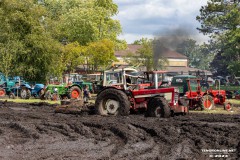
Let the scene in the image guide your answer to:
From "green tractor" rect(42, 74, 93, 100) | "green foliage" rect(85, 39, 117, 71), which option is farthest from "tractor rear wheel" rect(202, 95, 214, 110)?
"green foliage" rect(85, 39, 117, 71)

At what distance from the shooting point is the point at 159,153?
10.7 meters

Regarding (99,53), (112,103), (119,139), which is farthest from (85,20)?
(119,139)

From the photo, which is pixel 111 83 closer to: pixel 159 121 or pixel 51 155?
pixel 159 121

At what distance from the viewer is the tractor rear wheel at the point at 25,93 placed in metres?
33.7

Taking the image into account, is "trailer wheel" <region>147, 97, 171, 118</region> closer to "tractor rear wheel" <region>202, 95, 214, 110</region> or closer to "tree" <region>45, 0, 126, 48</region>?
"tractor rear wheel" <region>202, 95, 214, 110</region>

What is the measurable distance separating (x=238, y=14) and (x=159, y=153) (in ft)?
113

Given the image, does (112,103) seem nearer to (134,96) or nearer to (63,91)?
(134,96)

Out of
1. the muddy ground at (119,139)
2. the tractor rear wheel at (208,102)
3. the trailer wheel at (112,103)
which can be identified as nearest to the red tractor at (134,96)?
the trailer wheel at (112,103)

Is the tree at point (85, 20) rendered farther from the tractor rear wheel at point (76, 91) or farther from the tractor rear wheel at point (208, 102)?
the tractor rear wheel at point (208, 102)

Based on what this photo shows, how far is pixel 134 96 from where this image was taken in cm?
1831

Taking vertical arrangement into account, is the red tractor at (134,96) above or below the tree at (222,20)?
below

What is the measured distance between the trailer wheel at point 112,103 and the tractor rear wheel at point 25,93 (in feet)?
52.7

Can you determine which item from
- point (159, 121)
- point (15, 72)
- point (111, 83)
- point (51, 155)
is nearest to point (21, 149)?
point (51, 155)

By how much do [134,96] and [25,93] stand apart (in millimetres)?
17692
